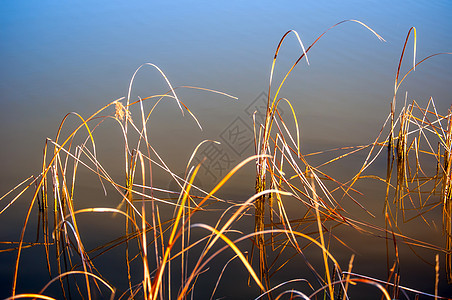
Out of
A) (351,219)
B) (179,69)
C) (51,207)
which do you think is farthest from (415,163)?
(179,69)

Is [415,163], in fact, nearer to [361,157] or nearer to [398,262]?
[361,157]

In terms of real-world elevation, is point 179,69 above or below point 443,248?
above

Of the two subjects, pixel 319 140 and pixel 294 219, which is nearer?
pixel 294 219

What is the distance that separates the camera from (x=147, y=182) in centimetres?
212

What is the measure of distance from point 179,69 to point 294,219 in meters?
2.31

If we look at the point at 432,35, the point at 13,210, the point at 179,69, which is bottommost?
the point at 13,210

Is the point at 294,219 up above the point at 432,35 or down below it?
below

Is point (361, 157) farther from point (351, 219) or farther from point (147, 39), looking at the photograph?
point (147, 39)

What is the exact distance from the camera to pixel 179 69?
3.90 metres

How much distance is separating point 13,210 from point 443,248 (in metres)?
1.55

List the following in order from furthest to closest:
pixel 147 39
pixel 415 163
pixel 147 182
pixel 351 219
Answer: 1. pixel 147 39
2. pixel 415 163
3. pixel 147 182
4. pixel 351 219

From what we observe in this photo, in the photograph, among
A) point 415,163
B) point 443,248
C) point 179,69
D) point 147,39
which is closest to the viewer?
point 443,248

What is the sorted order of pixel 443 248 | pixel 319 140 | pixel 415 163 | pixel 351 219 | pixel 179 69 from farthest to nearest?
1. pixel 179 69
2. pixel 319 140
3. pixel 415 163
4. pixel 351 219
5. pixel 443 248

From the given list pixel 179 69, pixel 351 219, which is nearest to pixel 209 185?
pixel 351 219
